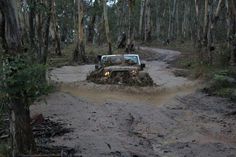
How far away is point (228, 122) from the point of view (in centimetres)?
1608

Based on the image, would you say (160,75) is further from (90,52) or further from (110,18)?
(110,18)

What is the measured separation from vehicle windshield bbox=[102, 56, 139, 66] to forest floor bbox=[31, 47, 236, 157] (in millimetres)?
1268

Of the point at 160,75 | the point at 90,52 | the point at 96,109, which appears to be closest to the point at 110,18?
the point at 90,52

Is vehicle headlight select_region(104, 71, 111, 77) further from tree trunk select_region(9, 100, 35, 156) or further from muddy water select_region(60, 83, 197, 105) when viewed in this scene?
tree trunk select_region(9, 100, 35, 156)

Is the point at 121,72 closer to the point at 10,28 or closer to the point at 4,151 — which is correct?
the point at 10,28

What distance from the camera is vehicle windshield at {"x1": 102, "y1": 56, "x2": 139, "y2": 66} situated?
80.2 feet

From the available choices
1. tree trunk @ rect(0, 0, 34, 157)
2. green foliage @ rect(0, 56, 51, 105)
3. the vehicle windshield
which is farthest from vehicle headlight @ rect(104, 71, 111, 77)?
green foliage @ rect(0, 56, 51, 105)

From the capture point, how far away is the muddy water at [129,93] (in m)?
20.6

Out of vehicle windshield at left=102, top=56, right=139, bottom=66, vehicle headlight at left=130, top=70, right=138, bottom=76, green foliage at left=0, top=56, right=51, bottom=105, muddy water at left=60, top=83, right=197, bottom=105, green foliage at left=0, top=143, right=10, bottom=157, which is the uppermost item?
green foliage at left=0, top=56, right=51, bottom=105

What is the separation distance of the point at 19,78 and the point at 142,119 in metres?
6.77

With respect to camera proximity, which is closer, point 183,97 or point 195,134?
point 195,134

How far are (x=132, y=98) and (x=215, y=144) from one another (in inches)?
329

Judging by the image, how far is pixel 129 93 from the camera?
22188 mm

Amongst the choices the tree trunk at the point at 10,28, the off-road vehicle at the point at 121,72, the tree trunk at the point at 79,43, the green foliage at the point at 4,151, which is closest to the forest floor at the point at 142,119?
the off-road vehicle at the point at 121,72
